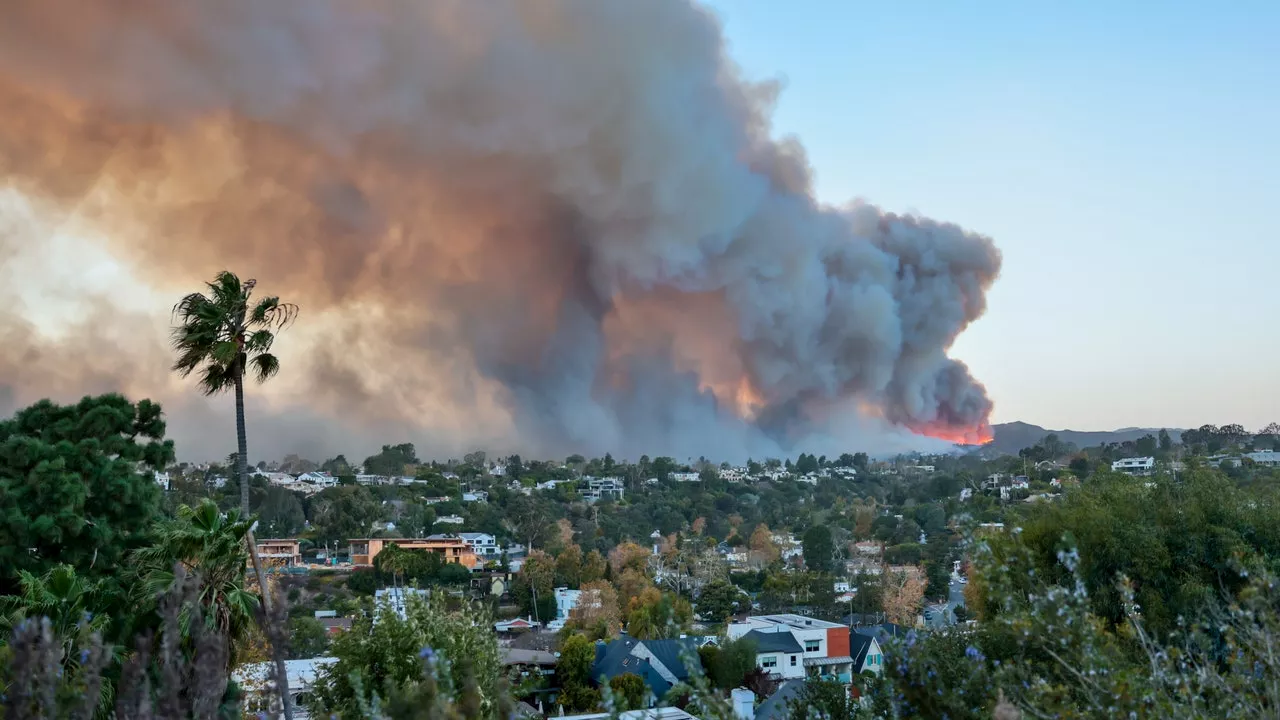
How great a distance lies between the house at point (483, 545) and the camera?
6807cm

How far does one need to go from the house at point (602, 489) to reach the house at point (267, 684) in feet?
229

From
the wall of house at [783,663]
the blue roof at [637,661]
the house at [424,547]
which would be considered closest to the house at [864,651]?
the wall of house at [783,663]

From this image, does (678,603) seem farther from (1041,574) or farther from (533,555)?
(1041,574)

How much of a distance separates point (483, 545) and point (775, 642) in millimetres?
39743

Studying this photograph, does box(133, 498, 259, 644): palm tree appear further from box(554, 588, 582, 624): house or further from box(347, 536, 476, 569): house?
box(347, 536, 476, 569): house

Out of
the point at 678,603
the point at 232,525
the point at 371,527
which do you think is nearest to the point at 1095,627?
the point at 232,525

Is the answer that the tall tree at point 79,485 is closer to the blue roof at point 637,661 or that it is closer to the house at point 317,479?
the blue roof at point 637,661

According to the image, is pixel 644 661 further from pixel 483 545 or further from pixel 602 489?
pixel 602 489

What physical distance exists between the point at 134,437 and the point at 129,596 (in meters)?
4.66

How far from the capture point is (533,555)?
179 feet

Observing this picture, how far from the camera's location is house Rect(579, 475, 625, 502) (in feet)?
322

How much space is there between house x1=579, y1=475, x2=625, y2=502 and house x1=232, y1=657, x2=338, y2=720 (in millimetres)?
69925

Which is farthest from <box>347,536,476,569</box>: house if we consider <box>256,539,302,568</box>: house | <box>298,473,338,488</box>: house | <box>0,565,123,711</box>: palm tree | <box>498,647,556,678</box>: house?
<box>0,565,123,711</box>: palm tree

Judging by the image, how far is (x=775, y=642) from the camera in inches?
1332
